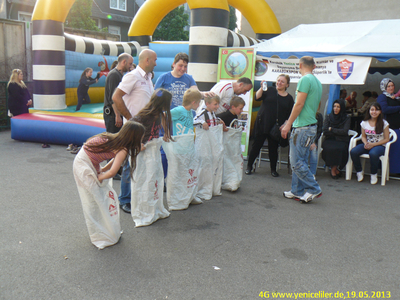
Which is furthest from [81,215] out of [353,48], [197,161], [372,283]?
[353,48]

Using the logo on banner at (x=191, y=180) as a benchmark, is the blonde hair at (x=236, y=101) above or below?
above

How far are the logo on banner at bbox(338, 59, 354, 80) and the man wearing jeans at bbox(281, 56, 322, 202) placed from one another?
2048 mm

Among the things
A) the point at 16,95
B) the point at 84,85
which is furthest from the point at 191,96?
the point at 16,95

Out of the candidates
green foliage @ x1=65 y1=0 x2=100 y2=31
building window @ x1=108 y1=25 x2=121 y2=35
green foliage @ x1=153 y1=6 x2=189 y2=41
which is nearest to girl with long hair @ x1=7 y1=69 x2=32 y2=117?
green foliage @ x1=65 y1=0 x2=100 y2=31

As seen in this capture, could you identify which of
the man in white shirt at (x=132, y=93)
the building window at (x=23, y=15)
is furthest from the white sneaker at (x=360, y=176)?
the building window at (x=23, y=15)

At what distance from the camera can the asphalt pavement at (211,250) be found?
2625 mm

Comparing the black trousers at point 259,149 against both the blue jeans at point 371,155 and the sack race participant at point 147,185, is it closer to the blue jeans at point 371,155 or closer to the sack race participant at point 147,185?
the blue jeans at point 371,155

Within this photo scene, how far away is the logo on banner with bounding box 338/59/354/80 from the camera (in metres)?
6.20

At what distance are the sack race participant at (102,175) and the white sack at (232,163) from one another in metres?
2.08

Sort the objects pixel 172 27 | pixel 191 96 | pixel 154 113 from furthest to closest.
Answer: pixel 172 27
pixel 191 96
pixel 154 113

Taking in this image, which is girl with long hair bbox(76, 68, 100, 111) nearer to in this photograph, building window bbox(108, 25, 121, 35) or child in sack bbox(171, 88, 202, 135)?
child in sack bbox(171, 88, 202, 135)

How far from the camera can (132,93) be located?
13.7ft

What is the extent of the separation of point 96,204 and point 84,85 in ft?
19.9

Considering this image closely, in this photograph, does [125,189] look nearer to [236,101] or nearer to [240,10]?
[236,101]
